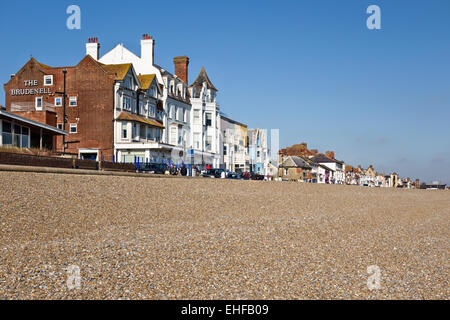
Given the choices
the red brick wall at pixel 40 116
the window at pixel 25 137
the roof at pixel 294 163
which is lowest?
the roof at pixel 294 163

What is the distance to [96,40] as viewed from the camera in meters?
55.2

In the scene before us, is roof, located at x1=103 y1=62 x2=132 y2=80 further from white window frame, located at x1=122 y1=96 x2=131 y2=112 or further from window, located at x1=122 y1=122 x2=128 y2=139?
window, located at x1=122 y1=122 x2=128 y2=139

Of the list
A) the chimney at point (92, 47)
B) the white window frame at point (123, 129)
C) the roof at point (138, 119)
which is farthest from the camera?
the chimney at point (92, 47)

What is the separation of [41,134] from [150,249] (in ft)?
92.1

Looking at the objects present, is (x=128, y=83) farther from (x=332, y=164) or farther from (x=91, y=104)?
(x=332, y=164)

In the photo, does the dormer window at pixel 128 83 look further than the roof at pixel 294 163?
No

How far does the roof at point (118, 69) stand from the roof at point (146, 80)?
A: 339cm

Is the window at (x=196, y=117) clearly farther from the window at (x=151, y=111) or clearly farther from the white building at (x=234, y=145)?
the window at (x=151, y=111)

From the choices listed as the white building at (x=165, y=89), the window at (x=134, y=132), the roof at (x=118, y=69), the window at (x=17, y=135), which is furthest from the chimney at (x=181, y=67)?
the window at (x=17, y=135)

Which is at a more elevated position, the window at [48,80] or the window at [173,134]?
the window at [48,80]

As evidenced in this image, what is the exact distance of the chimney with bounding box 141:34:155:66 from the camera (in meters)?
56.7

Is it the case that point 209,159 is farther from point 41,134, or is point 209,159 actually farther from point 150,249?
point 150,249

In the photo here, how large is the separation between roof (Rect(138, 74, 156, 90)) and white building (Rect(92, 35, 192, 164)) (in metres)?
0.14

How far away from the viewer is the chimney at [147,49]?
186ft
